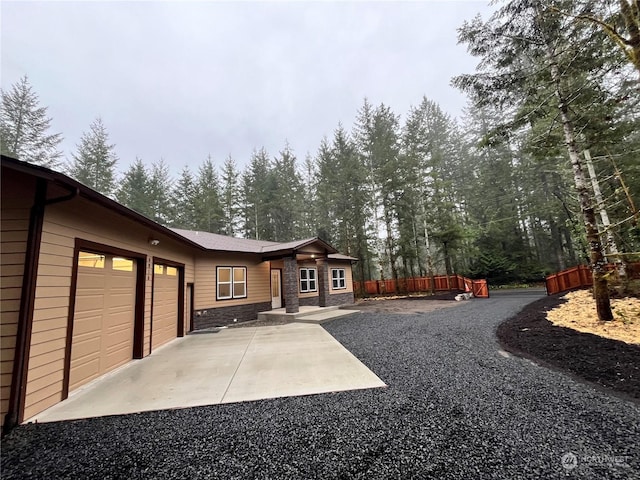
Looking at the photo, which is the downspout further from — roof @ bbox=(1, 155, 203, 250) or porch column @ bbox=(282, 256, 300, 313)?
porch column @ bbox=(282, 256, 300, 313)

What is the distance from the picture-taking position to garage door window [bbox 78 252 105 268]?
3.44 metres

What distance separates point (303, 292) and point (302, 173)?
13.1m

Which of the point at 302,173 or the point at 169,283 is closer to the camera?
the point at 169,283

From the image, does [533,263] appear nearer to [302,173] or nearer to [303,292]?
[303,292]

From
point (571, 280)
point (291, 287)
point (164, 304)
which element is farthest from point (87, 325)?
point (571, 280)

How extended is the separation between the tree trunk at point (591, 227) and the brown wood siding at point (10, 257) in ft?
30.6

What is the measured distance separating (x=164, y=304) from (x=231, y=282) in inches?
120

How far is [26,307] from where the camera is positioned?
2537 mm

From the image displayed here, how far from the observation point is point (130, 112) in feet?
72.9

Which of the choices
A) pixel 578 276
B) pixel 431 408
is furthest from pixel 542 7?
pixel 578 276

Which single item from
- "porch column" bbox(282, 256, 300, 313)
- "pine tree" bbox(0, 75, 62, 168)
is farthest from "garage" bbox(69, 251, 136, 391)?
"pine tree" bbox(0, 75, 62, 168)

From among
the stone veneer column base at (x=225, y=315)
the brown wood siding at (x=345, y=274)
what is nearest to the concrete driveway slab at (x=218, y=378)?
the stone veneer column base at (x=225, y=315)

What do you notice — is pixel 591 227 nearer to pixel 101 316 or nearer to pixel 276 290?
pixel 101 316

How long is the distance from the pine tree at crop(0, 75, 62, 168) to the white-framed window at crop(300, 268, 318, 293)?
17.1 metres
